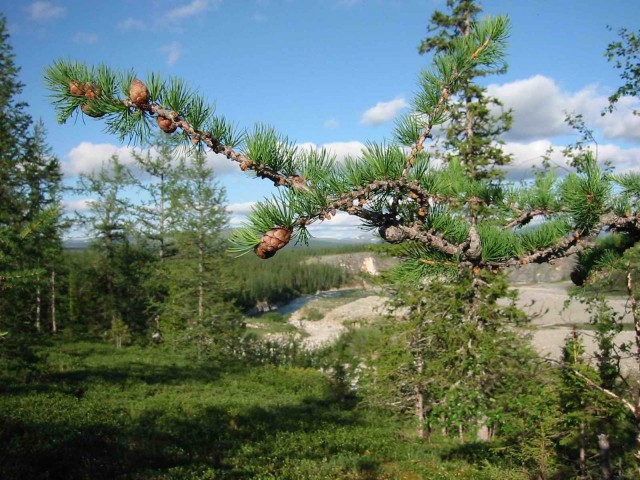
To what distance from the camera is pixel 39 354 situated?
17.6 meters

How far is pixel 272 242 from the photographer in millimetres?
1317

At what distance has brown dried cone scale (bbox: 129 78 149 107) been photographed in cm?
147

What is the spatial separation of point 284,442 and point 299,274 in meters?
80.7

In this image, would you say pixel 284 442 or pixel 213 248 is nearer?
pixel 284 442

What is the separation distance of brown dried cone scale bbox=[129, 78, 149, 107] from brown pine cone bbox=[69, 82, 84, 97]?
0.57 feet

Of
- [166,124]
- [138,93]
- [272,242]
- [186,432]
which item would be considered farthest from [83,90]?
[186,432]

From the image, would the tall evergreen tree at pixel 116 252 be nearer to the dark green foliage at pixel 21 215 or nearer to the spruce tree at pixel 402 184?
the dark green foliage at pixel 21 215

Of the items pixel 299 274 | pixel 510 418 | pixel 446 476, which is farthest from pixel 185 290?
pixel 299 274

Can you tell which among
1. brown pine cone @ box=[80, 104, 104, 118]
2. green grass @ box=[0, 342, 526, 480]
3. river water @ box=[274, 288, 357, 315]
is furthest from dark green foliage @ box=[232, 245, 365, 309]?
brown pine cone @ box=[80, 104, 104, 118]

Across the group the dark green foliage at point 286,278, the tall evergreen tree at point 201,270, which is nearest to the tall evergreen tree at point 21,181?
the tall evergreen tree at point 201,270

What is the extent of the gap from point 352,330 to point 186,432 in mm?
17253

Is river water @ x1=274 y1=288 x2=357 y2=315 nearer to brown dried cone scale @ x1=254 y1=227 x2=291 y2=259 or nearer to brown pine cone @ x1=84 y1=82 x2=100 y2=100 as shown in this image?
brown pine cone @ x1=84 y1=82 x2=100 y2=100

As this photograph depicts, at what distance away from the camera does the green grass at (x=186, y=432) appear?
7.53 m

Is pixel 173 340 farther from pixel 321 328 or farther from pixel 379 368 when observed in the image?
pixel 321 328
